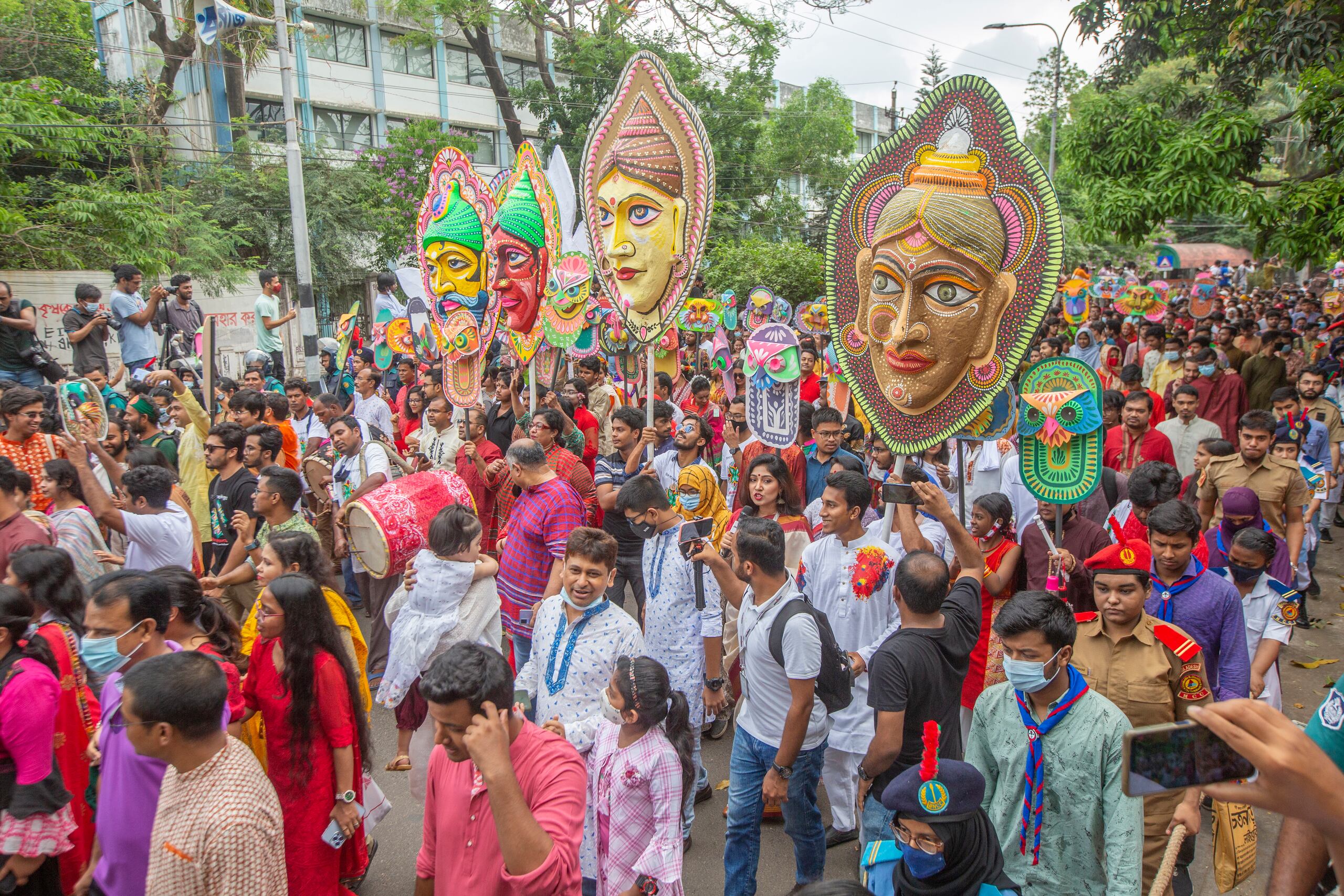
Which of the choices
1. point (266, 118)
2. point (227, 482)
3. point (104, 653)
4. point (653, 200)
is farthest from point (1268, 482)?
point (266, 118)

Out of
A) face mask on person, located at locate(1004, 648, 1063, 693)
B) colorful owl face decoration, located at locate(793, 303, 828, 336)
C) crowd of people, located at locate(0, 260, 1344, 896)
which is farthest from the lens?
colorful owl face decoration, located at locate(793, 303, 828, 336)

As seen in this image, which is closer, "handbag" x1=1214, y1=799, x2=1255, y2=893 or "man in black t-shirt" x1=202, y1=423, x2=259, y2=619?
"handbag" x1=1214, y1=799, x2=1255, y2=893

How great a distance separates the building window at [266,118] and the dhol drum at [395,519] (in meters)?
24.2

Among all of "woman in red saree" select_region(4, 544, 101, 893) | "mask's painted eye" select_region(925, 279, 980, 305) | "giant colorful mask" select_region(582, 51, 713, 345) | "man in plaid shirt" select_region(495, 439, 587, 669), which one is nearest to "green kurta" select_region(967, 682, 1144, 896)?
"mask's painted eye" select_region(925, 279, 980, 305)

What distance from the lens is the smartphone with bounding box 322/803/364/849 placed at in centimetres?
321

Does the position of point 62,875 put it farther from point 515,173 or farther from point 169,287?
point 169,287

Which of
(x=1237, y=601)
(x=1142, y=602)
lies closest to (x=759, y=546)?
(x=1142, y=602)

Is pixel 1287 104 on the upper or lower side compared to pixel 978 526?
upper

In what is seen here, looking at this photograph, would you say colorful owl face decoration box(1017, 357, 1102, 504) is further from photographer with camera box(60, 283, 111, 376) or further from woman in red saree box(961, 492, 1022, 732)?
photographer with camera box(60, 283, 111, 376)

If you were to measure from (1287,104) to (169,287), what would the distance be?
36.6 m

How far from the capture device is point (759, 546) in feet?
11.2

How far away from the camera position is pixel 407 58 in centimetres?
3048

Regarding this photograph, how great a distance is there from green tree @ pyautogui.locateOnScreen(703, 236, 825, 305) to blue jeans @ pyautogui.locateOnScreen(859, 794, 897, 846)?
15674 millimetres

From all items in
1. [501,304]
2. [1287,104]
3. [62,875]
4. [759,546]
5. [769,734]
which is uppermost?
[1287,104]
